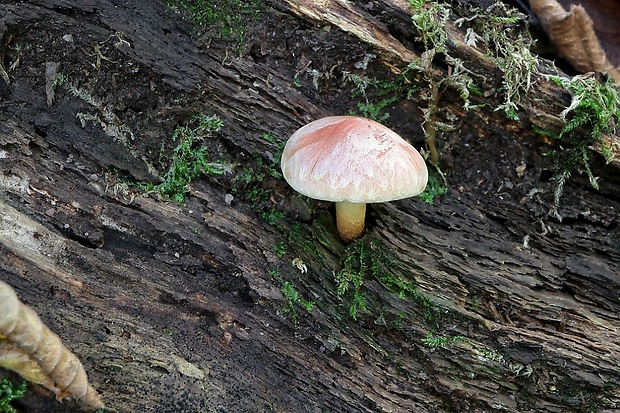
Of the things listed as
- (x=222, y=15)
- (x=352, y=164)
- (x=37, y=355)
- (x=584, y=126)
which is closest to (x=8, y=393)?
(x=37, y=355)

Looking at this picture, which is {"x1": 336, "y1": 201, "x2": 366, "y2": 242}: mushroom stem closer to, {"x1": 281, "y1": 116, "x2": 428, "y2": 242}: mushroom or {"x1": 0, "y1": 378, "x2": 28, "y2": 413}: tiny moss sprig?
{"x1": 281, "y1": 116, "x2": 428, "y2": 242}: mushroom

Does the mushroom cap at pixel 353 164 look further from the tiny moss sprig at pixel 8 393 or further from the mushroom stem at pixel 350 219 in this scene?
the tiny moss sprig at pixel 8 393

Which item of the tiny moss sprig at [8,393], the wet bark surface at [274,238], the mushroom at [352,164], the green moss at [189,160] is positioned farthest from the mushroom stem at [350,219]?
the tiny moss sprig at [8,393]

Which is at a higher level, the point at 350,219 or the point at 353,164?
the point at 353,164

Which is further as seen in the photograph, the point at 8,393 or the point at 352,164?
the point at 352,164

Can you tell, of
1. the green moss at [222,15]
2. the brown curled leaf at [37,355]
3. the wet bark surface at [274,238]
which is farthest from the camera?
the green moss at [222,15]

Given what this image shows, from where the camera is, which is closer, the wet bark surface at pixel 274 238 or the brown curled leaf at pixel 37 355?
the brown curled leaf at pixel 37 355

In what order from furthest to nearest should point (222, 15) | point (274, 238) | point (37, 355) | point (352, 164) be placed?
point (222, 15) → point (274, 238) → point (352, 164) → point (37, 355)

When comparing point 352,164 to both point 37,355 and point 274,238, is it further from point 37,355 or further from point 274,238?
point 37,355

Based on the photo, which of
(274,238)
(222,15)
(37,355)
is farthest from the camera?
(222,15)
